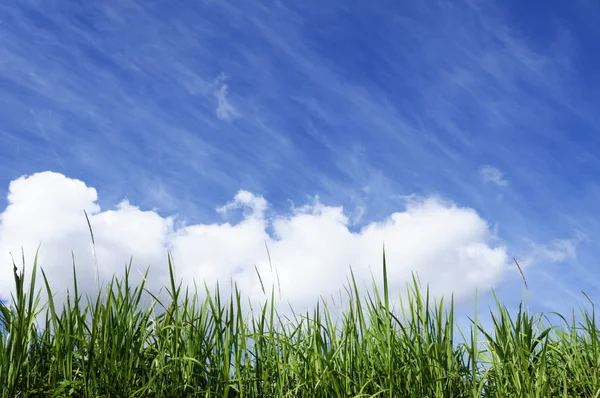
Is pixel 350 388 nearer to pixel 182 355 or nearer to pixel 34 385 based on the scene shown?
pixel 182 355

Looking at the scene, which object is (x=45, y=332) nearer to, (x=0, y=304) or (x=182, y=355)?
(x=0, y=304)

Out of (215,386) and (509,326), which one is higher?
(509,326)

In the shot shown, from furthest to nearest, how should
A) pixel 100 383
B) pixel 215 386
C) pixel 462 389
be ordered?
pixel 462 389
pixel 215 386
pixel 100 383

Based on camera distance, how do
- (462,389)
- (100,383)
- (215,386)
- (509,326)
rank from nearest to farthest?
(100,383)
(215,386)
(462,389)
(509,326)

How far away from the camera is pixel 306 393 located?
11.4 ft

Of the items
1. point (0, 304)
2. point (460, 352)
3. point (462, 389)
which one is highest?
point (0, 304)

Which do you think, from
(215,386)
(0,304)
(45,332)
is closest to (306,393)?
(215,386)

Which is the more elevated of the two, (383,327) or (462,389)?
(383,327)

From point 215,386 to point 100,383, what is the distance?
2.09 ft

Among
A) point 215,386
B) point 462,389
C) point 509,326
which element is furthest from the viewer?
point 509,326

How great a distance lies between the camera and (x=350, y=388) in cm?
357

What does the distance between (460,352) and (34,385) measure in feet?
8.51

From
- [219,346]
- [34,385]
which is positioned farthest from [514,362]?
[34,385]

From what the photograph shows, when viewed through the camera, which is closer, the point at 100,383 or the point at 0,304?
the point at 100,383
